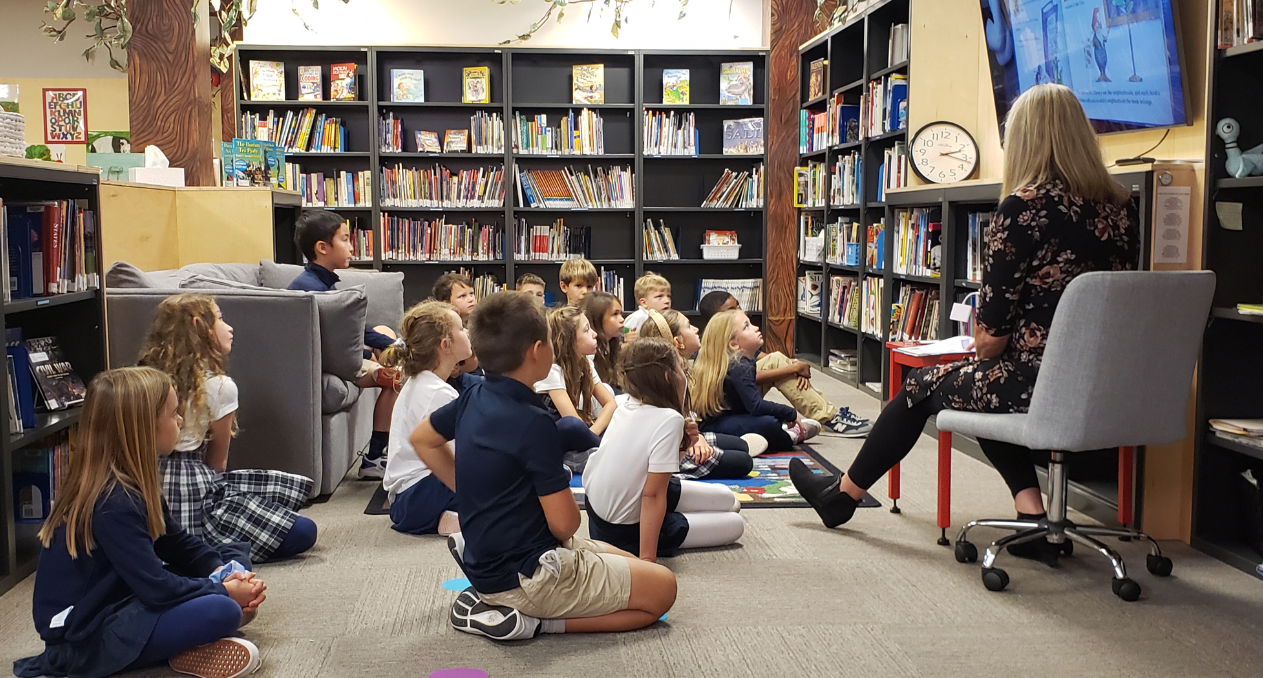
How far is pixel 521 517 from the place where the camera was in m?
2.43

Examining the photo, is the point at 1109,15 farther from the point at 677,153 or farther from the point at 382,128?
the point at 382,128

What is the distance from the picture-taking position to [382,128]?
25.5 feet

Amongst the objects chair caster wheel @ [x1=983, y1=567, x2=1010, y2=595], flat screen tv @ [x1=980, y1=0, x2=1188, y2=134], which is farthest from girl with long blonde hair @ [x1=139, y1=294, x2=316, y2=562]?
flat screen tv @ [x1=980, y1=0, x2=1188, y2=134]

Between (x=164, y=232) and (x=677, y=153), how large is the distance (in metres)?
3.91

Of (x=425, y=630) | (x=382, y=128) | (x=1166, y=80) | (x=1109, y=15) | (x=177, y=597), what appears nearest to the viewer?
(x=177, y=597)

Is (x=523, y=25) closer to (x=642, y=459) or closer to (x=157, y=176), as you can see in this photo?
(x=157, y=176)

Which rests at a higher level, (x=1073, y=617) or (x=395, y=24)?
(x=395, y=24)

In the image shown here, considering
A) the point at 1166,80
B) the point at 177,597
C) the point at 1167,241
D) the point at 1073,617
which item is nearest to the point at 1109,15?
the point at 1166,80

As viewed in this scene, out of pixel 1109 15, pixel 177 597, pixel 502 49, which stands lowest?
pixel 177 597

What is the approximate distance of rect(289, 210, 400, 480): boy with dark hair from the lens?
431 cm

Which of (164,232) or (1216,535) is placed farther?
(164,232)

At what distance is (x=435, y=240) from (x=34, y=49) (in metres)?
4.53

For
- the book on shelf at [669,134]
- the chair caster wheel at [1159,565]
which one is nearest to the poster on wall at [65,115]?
the book on shelf at [669,134]

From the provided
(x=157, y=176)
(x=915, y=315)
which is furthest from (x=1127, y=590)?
(x=157, y=176)
